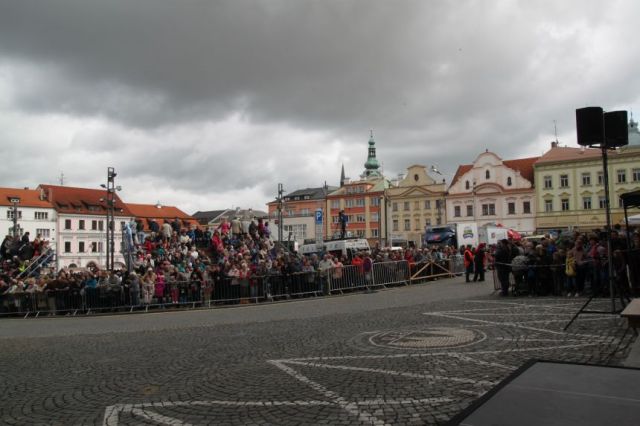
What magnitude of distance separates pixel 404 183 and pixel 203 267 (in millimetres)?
69260

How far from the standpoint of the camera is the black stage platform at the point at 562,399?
4.12 metres

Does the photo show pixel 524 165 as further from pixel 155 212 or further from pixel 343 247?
pixel 155 212

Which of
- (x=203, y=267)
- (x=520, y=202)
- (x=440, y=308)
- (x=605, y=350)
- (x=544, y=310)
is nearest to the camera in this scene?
(x=605, y=350)

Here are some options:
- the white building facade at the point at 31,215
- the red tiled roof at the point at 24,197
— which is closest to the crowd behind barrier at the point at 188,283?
the white building facade at the point at 31,215

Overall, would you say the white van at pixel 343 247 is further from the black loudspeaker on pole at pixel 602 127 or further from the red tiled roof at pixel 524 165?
the red tiled roof at pixel 524 165

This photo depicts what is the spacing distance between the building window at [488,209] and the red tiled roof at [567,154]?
9513 mm

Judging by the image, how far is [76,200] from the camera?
299 ft

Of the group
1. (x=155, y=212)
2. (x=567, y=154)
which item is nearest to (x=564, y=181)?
(x=567, y=154)

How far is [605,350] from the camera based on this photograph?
271 inches

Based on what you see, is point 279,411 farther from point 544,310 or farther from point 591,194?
point 591,194

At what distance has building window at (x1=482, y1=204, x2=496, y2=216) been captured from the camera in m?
75.9

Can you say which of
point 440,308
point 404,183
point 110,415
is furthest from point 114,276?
point 404,183

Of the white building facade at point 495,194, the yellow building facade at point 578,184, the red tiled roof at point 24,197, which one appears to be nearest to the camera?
the yellow building facade at point 578,184

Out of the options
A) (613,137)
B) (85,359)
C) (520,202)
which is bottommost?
(85,359)
